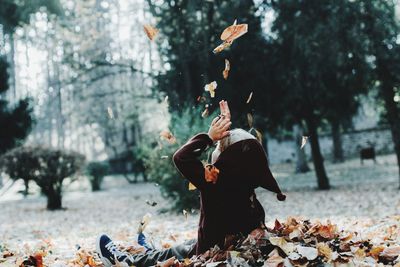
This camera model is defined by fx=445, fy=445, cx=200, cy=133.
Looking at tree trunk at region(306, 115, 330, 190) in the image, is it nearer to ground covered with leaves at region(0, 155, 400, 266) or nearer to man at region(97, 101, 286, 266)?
ground covered with leaves at region(0, 155, 400, 266)

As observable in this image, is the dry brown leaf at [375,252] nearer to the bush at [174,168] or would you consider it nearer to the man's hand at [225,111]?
the man's hand at [225,111]

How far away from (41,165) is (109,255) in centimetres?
1100

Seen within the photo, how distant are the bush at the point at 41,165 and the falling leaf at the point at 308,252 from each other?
38.9 feet

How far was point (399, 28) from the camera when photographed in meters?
11.6

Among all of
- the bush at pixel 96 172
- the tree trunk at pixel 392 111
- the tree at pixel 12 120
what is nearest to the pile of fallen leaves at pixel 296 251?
the tree trunk at pixel 392 111

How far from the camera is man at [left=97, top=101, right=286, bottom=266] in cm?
344

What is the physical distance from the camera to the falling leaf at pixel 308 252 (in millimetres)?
3320

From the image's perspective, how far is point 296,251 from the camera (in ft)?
11.4

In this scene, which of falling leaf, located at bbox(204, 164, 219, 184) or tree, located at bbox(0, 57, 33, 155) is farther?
tree, located at bbox(0, 57, 33, 155)

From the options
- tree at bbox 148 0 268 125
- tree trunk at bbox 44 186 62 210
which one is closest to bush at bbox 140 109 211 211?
tree at bbox 148 0 268 125

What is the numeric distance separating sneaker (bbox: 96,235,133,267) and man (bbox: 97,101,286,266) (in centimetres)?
2

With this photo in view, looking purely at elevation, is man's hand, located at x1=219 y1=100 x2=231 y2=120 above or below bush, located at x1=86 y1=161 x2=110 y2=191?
above

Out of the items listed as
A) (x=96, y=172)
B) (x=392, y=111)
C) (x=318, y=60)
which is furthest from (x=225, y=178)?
(x=96, y=172)

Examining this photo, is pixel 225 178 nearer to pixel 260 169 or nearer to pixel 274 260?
pixel 260 169
